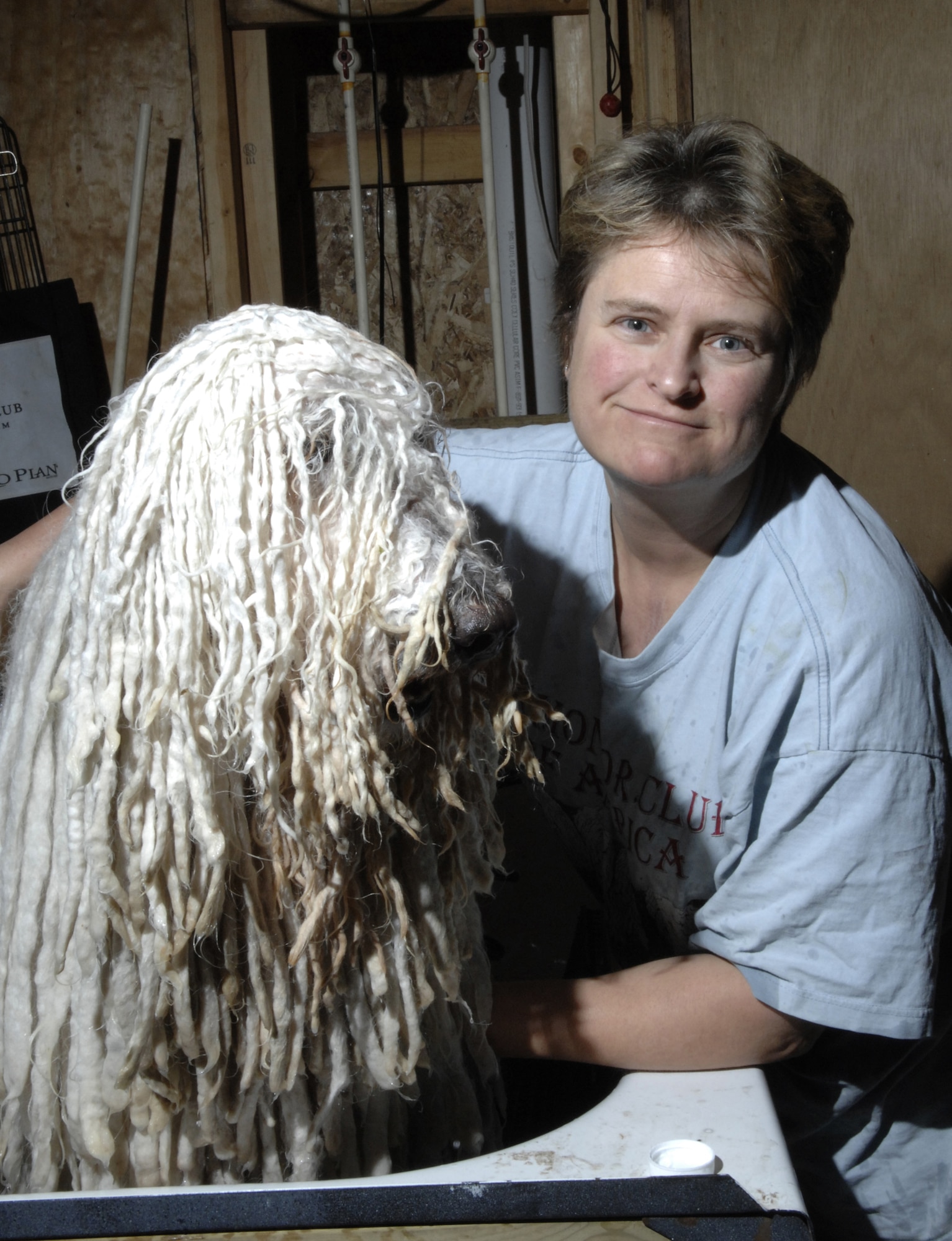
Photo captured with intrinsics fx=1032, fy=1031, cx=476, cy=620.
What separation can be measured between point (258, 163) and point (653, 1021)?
1585 millimetres

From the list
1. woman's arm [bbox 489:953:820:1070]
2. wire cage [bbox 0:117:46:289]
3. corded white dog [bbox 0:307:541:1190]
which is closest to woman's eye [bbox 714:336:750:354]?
corded white dog [bbox 0:307:541:1190]

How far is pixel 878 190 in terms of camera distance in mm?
1543

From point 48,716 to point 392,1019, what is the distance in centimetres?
32

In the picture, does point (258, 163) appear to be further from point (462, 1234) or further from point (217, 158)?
point (462, 1234)

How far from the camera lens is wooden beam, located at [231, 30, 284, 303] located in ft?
5.85

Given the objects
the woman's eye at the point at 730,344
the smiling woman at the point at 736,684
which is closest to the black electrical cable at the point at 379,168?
the smiling woman at the point at 736,684

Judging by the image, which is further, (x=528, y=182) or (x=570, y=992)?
(x=528, y=182)

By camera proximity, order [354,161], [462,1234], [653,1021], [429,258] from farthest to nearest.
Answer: [429,258] → [354,161] → [653,1021] → [462,1234]

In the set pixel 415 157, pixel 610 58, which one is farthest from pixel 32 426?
pixel 610 58

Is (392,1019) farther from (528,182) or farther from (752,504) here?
(528,182)

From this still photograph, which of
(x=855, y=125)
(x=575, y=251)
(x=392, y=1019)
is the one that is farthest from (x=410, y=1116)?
(x=855, y=125)

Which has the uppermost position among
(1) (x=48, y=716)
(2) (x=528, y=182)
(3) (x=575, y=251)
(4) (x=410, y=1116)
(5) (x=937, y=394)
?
(2) (x=528, y=182)

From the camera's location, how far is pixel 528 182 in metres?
1.87

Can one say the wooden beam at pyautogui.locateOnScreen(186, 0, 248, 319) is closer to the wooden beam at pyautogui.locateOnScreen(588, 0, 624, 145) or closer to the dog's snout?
the wooden beam at pyautogui.locateOnScreen(588, 0, 624, 145)
